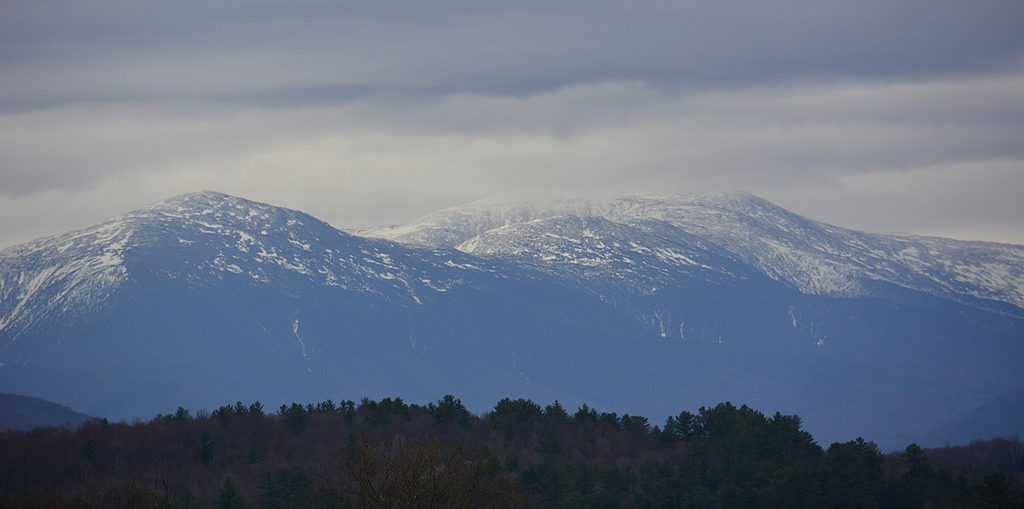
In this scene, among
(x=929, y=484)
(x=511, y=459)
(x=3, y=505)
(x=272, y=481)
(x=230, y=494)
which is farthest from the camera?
(x=511, y=459)

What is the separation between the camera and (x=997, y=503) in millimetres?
133000

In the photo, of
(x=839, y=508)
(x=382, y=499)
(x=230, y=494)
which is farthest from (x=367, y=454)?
(x=839, y=508)

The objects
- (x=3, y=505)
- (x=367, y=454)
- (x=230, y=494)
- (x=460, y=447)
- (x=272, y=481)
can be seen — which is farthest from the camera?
(x=272, y=481)

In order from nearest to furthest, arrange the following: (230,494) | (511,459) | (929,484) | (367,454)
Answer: (367,454) → (230,494) → (929,484) → (511,459)

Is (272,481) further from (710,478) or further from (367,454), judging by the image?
(367,454)

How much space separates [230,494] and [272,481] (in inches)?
416

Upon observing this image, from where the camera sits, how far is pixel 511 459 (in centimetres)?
18650

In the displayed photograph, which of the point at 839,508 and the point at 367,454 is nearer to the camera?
the point at 367,454

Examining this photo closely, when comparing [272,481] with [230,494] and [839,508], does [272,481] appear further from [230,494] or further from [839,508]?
[839,508]

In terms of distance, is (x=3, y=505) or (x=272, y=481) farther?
(x=272, y=481)

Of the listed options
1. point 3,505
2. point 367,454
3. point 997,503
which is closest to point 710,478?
point 997,503

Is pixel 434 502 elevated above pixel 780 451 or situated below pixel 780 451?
below

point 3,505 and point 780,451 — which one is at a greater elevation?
point 780,451

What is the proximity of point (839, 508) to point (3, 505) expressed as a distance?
8787 cm
